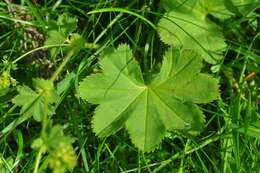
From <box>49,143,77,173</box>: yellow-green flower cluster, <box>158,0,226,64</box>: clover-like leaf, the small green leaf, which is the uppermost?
<box>158,0,226,64</box>: clover-like leaf

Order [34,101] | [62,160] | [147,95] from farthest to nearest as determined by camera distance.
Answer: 1. [147,95]
2. [34,101]
3. [62,160]

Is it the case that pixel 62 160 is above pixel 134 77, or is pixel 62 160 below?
below

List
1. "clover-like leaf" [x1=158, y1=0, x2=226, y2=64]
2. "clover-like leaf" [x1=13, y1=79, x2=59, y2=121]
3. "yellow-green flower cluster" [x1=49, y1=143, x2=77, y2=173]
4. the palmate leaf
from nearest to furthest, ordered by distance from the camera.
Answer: "yellow-green flower cluster" [x1=49, y1=143, x2=77, y2=173] < "clover-like leaf" [x1=13, y1=79, x2=59, y2=121] < the palmate leaf < "clover-like leaf" [x1=158, y1=0, x2=226, y2=64]

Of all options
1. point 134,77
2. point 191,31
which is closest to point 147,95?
point 134,77

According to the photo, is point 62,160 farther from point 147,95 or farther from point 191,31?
point 191,31

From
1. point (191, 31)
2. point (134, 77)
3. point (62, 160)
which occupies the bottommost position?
point (62, 160)

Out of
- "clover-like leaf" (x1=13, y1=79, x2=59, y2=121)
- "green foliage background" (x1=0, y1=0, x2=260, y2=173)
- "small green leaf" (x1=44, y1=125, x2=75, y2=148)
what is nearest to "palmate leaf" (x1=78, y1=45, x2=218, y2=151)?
"green foliage background" (x1=0, y1=0, x2=260, y2=173)

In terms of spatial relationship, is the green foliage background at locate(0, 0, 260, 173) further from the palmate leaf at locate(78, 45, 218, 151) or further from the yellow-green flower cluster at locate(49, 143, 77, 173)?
the yellow-green flower cluster at locate(49, 143, 77, 173)
